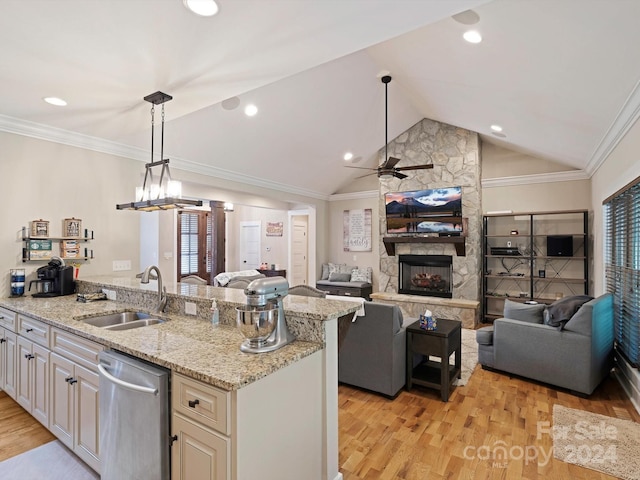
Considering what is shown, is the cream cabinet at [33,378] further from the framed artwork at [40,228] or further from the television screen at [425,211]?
the television screen at [425,211]

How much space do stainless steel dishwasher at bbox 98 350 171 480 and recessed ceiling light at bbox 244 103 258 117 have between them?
3.72 meters

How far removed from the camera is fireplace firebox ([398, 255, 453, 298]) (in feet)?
22.8

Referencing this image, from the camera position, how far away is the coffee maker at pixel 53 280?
350cm

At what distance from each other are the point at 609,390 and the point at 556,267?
319 cm

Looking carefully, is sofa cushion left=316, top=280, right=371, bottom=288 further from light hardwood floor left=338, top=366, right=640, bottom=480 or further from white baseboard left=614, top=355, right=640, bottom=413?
white baseboard left=614, top=355, right=640, bottom=413

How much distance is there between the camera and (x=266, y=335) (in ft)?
5.87

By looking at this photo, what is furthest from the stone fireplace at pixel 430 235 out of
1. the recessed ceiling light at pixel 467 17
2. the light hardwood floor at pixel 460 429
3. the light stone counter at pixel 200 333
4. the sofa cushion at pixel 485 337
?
the light stone counter at pixel 200 333

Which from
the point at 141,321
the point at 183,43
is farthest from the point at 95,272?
the point at 183,43

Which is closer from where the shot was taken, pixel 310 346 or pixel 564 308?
pixel 310 346

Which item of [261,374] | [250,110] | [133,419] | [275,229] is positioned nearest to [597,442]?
[261,374]

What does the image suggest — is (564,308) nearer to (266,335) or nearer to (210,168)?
(266,335)

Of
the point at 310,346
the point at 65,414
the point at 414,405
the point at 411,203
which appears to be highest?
the point at 411,203

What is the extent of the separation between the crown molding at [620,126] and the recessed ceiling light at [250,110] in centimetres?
404

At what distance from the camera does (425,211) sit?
702 cm
